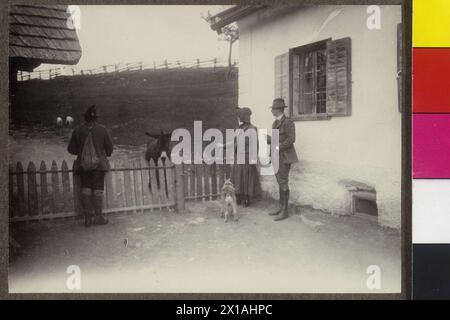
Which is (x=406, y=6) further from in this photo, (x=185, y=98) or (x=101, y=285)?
(x=101, y=285)

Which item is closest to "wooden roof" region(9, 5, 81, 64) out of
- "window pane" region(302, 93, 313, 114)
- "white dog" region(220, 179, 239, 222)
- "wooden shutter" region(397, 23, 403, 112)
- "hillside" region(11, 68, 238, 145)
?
"hillside" region(11, 68, 238, 145)

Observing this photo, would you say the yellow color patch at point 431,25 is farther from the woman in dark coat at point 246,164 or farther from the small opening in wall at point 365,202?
the woman in dark coat at point 246,164

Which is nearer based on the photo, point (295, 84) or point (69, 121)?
point (69, 121)

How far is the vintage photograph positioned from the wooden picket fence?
2 cm

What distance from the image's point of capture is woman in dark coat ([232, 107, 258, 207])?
428 centimetres

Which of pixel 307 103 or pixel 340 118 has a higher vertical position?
pixel 307 103

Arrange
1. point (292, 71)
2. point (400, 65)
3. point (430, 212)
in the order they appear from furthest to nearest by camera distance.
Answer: point (292, 71) → point (430, 212) → point (400, 65)

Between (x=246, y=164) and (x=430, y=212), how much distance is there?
6.70 feet

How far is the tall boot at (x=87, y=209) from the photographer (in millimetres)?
4219

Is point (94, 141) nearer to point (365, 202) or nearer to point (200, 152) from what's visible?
point (200, 152)

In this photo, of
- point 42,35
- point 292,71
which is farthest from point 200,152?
point 42,35

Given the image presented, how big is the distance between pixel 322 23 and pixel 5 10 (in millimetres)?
3403

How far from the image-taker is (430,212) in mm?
4129
